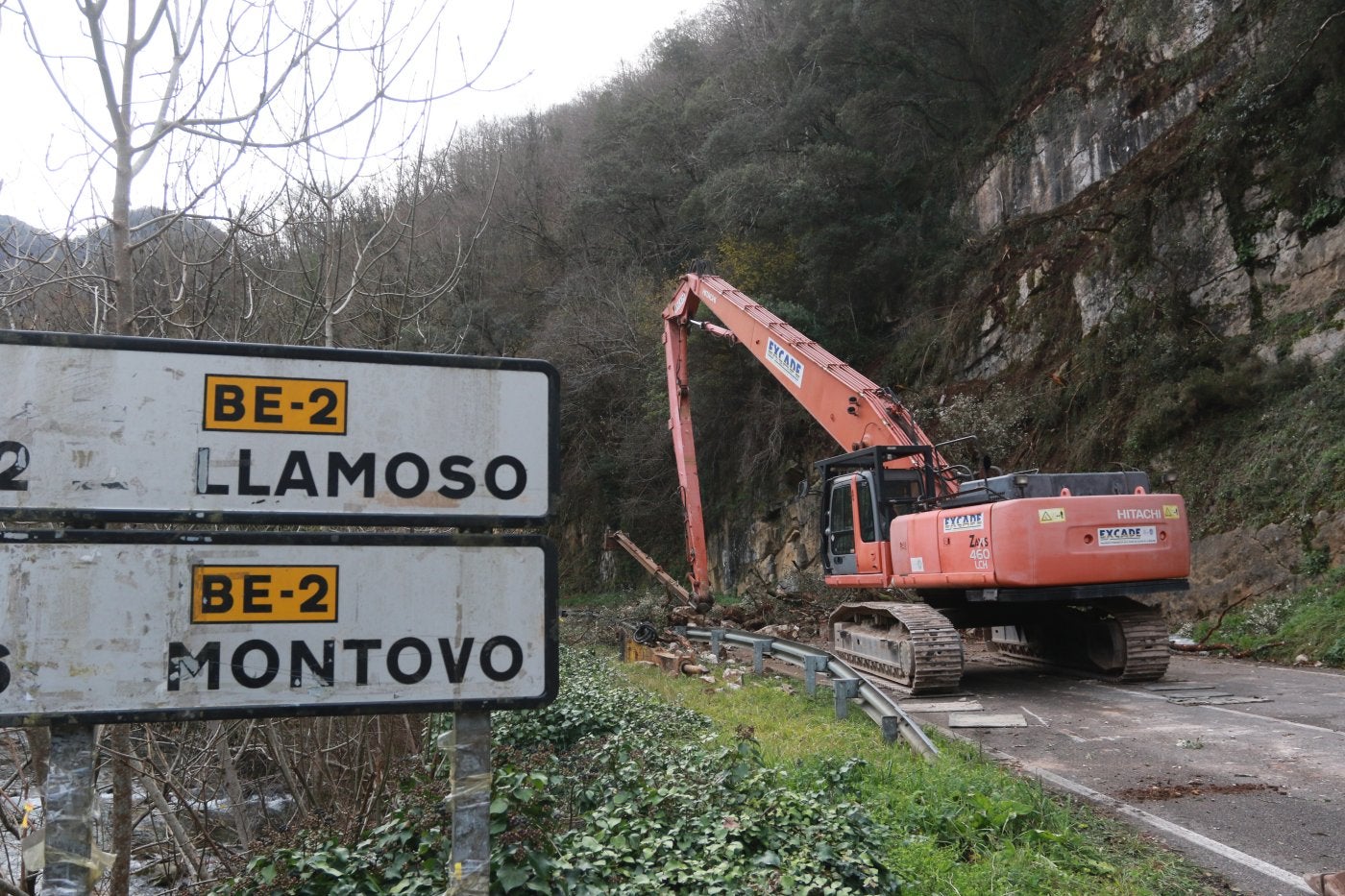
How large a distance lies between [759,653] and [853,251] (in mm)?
17499

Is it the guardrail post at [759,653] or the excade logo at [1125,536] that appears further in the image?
the guardrail post at [759,653]

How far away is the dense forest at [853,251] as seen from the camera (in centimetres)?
773

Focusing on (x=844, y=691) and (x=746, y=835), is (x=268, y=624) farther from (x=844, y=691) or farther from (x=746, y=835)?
(x=844, y=691)

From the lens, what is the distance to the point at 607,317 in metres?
32.2

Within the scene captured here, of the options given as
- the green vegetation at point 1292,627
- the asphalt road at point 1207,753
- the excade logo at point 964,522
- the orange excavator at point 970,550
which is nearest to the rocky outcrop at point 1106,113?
the orange excavator at point 970,550

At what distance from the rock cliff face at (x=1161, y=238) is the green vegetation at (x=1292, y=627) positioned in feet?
1.73

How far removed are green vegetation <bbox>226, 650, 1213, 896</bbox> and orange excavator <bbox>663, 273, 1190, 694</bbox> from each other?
3.09 meters

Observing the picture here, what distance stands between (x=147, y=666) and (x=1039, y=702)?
321 inches

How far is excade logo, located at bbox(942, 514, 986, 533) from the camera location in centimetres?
914

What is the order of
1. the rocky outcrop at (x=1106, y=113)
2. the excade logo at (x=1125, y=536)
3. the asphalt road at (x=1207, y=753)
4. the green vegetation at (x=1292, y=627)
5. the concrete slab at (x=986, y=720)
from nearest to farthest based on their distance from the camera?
the asphalt road at (x=1207, y=753)
the concrete slab at (x=986, y=720)
the excade logo at (x=1125, y=536)
the green vegetation at (x=1292, y=627)
the rocky outcrop at (x=1106, y=113)

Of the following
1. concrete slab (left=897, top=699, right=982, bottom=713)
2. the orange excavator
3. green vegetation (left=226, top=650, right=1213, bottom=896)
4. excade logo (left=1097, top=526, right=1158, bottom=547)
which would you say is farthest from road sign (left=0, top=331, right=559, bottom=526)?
excade logo (left=1097, top=526, right=1158, bottom=547)

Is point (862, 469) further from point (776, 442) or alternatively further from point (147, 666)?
point (776, 442)

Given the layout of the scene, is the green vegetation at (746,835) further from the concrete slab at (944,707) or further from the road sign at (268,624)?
the concrete slab at (944,707)

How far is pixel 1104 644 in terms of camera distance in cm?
1015
